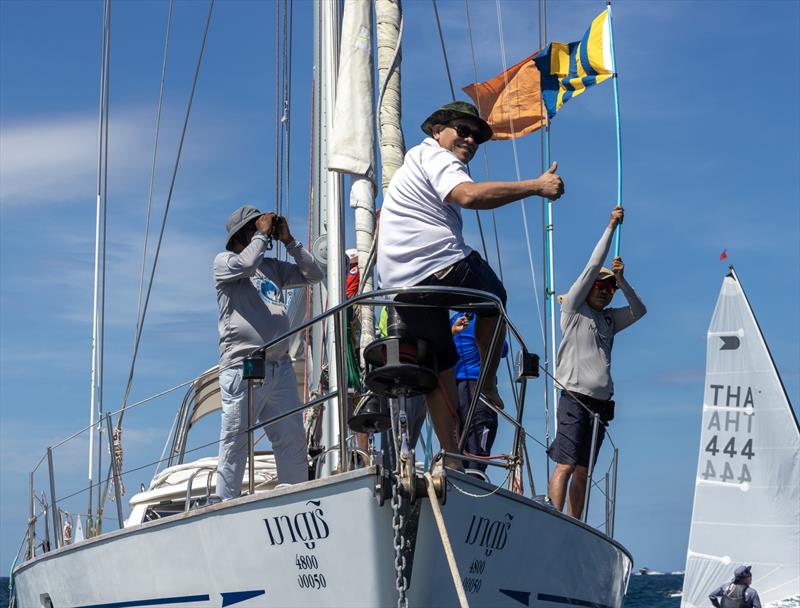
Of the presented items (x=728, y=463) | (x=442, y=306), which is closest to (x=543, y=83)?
(x=442, y=306)

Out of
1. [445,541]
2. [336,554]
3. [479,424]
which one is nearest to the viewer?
[445,541]

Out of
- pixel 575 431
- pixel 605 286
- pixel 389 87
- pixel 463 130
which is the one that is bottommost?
pixel 575 431

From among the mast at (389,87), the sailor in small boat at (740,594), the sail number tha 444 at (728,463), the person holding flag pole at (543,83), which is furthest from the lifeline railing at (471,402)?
the sail number tha 444 at (728,463)

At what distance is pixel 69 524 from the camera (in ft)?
28.4

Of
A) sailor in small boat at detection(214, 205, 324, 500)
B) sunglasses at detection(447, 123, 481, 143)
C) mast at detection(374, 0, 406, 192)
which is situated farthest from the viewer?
mast at detection(374, 0, 406, 192)

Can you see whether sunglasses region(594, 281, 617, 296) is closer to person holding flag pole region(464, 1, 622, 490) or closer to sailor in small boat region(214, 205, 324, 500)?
sailor in small boat region(214, 205, 324, 500)

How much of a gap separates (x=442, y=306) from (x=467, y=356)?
2149mm

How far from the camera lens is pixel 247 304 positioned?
6883 millimetres

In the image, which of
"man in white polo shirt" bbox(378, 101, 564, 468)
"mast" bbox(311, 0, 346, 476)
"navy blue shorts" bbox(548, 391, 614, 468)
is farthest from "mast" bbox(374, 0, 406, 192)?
"man in white polo shirt" bbox(378, 101, 564, 468)

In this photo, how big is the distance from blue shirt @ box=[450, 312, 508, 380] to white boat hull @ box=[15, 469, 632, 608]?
4.41ft

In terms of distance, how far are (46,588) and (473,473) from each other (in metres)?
3.35

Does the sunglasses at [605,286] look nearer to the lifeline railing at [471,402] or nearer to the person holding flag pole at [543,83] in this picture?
the lifeline railing at [471,402]

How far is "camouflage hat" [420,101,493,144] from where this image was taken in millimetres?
5855

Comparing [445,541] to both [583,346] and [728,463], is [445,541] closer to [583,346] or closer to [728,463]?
[583,346]
